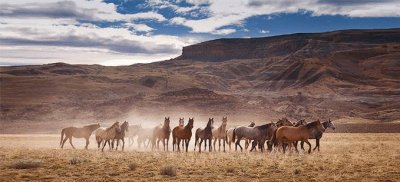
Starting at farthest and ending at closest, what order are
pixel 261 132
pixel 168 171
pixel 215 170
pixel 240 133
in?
1. pixel 240 133
2. pixel 261 132
3. pixel 215 170
4. pixel 168 171

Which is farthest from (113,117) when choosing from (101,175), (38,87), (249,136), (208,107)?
(101,175)

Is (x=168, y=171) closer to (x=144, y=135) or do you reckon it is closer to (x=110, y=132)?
(x=110, y=132)

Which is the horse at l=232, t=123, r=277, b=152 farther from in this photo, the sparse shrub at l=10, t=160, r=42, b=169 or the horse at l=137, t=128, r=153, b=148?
the sparse shrub at l=10, t=160, r=42, b=169

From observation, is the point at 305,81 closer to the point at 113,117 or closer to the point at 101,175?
the point at 113,117

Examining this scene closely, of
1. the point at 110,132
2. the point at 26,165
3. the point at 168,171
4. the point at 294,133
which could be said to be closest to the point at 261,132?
the point at 294,133

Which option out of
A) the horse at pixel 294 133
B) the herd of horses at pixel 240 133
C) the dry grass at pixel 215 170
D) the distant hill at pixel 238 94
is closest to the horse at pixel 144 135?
the herd of horses at pixel 240 133

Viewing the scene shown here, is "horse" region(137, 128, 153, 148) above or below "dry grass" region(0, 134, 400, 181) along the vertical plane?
below

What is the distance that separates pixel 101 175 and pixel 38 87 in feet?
398

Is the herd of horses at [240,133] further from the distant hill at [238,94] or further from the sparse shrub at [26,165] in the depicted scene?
the distant hill at [238,94]

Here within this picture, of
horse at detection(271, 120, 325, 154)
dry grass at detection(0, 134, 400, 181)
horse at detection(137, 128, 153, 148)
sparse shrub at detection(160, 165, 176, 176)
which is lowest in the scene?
horse at detection(137, 128, 153, 148)

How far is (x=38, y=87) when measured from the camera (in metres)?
131

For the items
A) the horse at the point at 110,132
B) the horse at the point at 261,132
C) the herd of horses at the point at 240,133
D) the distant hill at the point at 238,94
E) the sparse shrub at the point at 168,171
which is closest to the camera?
the sparse shrub at the point at 168,171

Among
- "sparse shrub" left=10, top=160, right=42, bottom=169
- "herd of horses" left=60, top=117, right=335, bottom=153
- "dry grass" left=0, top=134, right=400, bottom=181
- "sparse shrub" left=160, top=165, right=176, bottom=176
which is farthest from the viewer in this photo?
"herd of horses" left=60, top=117, right=335, bottom=153

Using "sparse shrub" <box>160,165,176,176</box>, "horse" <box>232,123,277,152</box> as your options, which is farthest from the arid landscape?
"horse" <box>232,123,277,152</box>
